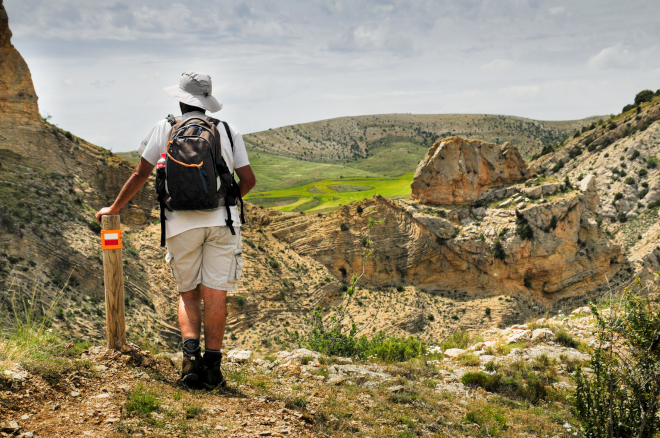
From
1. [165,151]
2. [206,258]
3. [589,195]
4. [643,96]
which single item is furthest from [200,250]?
[643,96]

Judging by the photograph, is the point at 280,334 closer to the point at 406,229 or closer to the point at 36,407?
the point at 406,229

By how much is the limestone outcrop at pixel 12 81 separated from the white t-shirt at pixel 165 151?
25.6 metres

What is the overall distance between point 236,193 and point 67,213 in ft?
73.3

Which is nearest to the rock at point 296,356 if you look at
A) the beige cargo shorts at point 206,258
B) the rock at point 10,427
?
the beige cargo shorts at point 206,258

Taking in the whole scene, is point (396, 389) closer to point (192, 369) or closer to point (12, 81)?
point (192, 369)

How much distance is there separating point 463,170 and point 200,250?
3628cm

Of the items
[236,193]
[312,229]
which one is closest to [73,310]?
[236,193]

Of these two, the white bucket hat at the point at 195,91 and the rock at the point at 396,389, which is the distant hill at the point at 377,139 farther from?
the white bucket hat at the point at 195,91

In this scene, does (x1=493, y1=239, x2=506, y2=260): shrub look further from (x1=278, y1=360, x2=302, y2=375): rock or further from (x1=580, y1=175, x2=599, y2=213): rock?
(x1=278, y1=360, x2=302, y2=375): rock

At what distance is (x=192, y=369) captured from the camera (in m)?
4.49

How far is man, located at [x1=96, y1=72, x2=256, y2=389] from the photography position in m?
4.33

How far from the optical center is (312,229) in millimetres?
35375

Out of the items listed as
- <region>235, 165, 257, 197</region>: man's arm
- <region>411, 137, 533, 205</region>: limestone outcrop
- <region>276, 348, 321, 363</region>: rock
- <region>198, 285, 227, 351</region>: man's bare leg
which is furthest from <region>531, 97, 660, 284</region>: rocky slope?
<region>198, 285, 227, 351</region>: man's bare leg

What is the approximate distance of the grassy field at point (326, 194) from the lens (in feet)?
177
